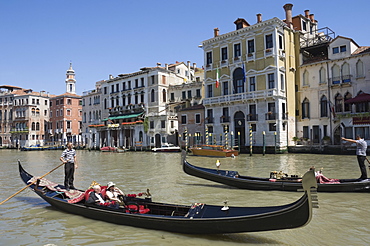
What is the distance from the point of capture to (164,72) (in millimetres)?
34969

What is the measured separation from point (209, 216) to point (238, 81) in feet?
73.2

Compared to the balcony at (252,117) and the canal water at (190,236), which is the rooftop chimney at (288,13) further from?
the canal water at (190,236)

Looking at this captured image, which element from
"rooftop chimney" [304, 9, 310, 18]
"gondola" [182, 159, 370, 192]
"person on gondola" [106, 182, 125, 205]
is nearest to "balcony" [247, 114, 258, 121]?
"rooftop chimney" [304, 9, 310, 18]

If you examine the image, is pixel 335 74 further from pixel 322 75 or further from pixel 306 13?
pixel 306 13

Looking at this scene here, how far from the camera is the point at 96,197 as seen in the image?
5.68 metres

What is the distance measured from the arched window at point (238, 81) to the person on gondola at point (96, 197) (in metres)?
21.0

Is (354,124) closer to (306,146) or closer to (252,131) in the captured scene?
(306,146)

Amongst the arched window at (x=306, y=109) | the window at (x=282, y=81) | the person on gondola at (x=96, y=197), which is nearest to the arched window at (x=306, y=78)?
the arched window at (x=306, y=109)

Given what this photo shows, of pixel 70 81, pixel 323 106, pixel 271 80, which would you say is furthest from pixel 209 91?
pixel 70 81

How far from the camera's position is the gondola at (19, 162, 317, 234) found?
3.80 metres

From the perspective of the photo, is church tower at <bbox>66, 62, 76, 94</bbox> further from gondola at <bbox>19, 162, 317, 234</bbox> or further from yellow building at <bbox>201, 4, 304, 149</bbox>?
gondola at <bbox>19, 162, 317, 234</bbox>

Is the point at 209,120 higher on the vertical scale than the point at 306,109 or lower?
lower

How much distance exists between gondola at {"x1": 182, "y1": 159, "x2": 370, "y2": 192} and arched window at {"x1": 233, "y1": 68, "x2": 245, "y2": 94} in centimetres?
1768

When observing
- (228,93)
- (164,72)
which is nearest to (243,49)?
(228,93)
